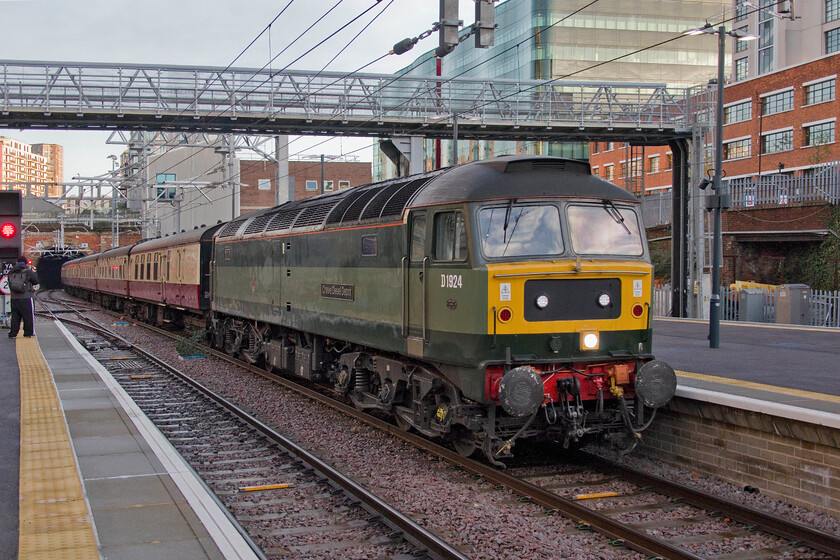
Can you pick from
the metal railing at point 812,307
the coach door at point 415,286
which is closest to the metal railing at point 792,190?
the metal railing at point 812,307

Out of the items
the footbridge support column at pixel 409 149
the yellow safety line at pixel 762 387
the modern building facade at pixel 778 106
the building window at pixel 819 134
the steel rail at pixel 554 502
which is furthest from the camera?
the modern building facade at pixel 778 106

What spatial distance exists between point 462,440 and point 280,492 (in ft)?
7.57

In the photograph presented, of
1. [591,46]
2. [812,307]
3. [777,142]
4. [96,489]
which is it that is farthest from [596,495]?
[591,46]

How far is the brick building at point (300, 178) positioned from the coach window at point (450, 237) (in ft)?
189

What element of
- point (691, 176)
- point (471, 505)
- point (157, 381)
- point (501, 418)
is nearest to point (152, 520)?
point (471, 505)

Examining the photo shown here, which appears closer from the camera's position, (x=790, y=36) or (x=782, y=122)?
(x=782, y=122)

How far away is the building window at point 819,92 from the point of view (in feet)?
136

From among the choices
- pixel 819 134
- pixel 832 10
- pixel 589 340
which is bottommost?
pixel 589 340

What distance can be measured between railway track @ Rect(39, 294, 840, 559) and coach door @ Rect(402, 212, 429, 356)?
144 centimetres

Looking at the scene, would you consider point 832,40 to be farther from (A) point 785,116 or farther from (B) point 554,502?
(B) point 554,502

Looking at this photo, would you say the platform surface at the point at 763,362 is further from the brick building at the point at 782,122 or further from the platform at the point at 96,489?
the brick building at the point at 782,122

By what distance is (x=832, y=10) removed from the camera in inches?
1927

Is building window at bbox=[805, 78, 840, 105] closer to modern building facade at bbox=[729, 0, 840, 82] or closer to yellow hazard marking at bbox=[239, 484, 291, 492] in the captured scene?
modern building facade at bbox=[729, 0, 840, 82]

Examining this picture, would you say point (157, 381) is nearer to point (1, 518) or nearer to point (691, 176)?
point (1, 518)
